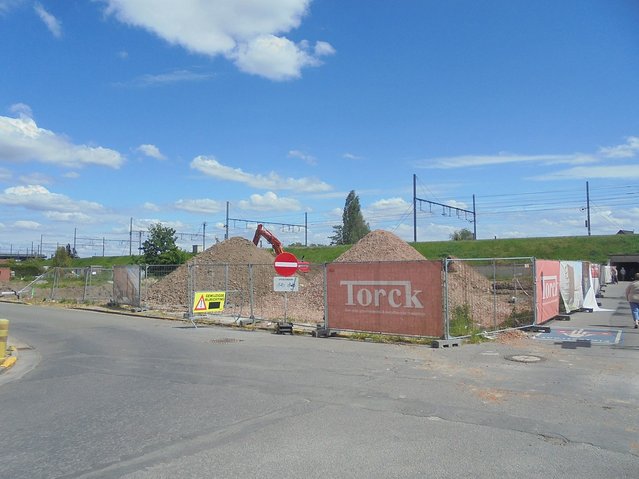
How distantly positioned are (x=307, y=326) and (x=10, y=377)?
8.92 m

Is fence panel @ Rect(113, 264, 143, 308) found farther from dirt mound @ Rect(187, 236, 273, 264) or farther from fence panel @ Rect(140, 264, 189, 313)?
dirt mound @ Rect(187, 236, 273, 264)

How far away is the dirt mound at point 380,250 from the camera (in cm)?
2889

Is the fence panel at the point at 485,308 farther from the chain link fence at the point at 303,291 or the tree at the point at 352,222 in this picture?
the tree at the point at 352,222

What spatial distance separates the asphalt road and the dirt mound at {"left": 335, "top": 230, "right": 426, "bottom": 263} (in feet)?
53.8

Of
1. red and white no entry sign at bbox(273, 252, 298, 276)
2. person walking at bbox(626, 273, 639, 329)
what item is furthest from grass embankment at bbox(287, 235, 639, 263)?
red and white no entry sign at bbox(273, 252, 298, 276)

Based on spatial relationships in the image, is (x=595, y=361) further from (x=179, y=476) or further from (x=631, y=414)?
(x=179, y=476)

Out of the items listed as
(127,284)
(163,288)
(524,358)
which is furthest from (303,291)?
(524,358)

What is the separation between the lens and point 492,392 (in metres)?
7.98

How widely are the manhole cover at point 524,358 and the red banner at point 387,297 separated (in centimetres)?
222

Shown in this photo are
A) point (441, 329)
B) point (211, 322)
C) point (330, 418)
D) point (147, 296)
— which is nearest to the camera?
point (330, 418)

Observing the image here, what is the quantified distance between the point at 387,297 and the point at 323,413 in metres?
7.26

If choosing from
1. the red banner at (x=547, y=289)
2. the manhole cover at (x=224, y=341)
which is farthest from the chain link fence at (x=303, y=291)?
the manhole cover at (x=224, y=341)

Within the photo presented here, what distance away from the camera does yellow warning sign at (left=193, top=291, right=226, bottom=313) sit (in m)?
17.7

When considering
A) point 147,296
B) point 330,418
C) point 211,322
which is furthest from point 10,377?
point 147,296
